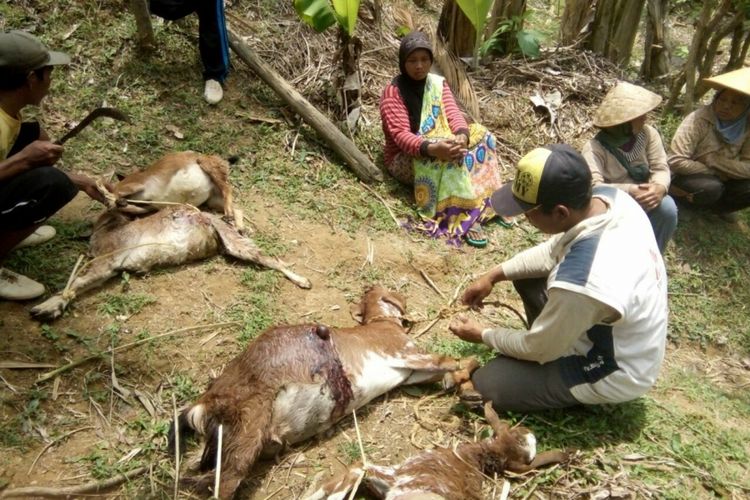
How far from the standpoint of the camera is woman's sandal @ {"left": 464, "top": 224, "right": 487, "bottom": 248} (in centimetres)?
508

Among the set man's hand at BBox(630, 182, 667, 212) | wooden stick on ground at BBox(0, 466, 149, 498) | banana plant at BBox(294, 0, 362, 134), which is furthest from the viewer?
banana plant at BBox(294, 0, 362, 134)

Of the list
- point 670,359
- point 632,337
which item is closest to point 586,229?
point 632,337

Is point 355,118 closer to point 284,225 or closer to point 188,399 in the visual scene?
point 284,225

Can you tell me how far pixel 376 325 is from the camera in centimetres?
354

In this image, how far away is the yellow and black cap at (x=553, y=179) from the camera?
2.63 m

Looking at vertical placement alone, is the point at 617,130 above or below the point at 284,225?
above

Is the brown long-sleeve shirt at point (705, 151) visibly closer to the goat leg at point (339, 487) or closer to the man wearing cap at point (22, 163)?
the goat leg at point (339, 487)

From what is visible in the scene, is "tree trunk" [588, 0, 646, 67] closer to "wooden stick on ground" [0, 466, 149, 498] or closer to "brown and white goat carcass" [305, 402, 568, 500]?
"brown and white goat carcass" [305, 402, 568, 500]

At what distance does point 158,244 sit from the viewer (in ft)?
12.7

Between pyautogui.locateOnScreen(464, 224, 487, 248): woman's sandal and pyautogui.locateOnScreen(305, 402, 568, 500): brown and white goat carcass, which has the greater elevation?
pyautogui.locateOnScreen(305, 402, 568, 500): brown and white goat carcass

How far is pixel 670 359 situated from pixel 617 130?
1.85 m

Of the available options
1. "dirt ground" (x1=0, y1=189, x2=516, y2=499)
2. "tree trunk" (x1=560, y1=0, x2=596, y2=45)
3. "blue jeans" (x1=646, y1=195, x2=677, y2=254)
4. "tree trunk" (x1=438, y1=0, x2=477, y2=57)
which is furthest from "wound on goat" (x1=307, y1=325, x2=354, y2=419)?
"tree trunk" (x1=560, y1=0, x2=596, y2=45)

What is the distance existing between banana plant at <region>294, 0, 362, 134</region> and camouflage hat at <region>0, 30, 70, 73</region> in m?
2.60

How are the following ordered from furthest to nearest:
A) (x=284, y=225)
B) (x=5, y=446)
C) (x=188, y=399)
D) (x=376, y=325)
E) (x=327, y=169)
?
(x=327, y=169), (x=284, y=225), (x=376, y=325), (x=188, y=399), (x=5, y=446)
